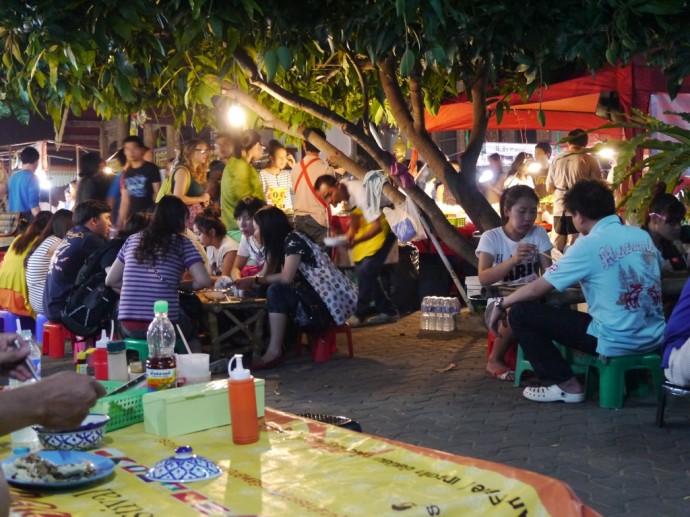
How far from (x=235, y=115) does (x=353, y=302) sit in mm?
3776

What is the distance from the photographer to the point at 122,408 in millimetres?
3396

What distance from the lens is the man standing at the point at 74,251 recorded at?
28.9 ft

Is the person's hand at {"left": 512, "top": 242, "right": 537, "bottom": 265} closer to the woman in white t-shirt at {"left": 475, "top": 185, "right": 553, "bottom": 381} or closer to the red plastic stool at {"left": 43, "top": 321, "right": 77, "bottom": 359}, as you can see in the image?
the woman in white t-shirt at {"left": 475, "top": 185, "right": 553, "bottom": 381}

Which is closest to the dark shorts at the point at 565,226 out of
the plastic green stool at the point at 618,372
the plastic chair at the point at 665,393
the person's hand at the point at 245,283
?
the person's hand at the point at 245,283

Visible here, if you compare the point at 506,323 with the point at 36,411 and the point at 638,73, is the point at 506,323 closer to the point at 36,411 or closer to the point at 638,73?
the point at 638,73

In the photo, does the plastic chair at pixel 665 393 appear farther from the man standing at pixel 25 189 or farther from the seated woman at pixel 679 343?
the man standing at pixel 25 189

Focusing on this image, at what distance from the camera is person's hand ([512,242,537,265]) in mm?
7227

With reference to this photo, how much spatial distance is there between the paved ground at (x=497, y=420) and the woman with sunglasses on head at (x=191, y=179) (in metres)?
2.98

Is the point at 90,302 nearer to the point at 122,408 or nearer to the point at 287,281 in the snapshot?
the point at 287,281

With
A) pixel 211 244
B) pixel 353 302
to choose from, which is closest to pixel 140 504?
pixel 353 302

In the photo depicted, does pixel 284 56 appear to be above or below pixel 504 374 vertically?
above

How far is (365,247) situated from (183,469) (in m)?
8.85

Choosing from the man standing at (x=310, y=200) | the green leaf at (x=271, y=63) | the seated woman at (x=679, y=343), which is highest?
the green leaf at (x=271, y=63)

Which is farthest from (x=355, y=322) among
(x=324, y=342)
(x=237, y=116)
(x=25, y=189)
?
(x=25, y=189)
